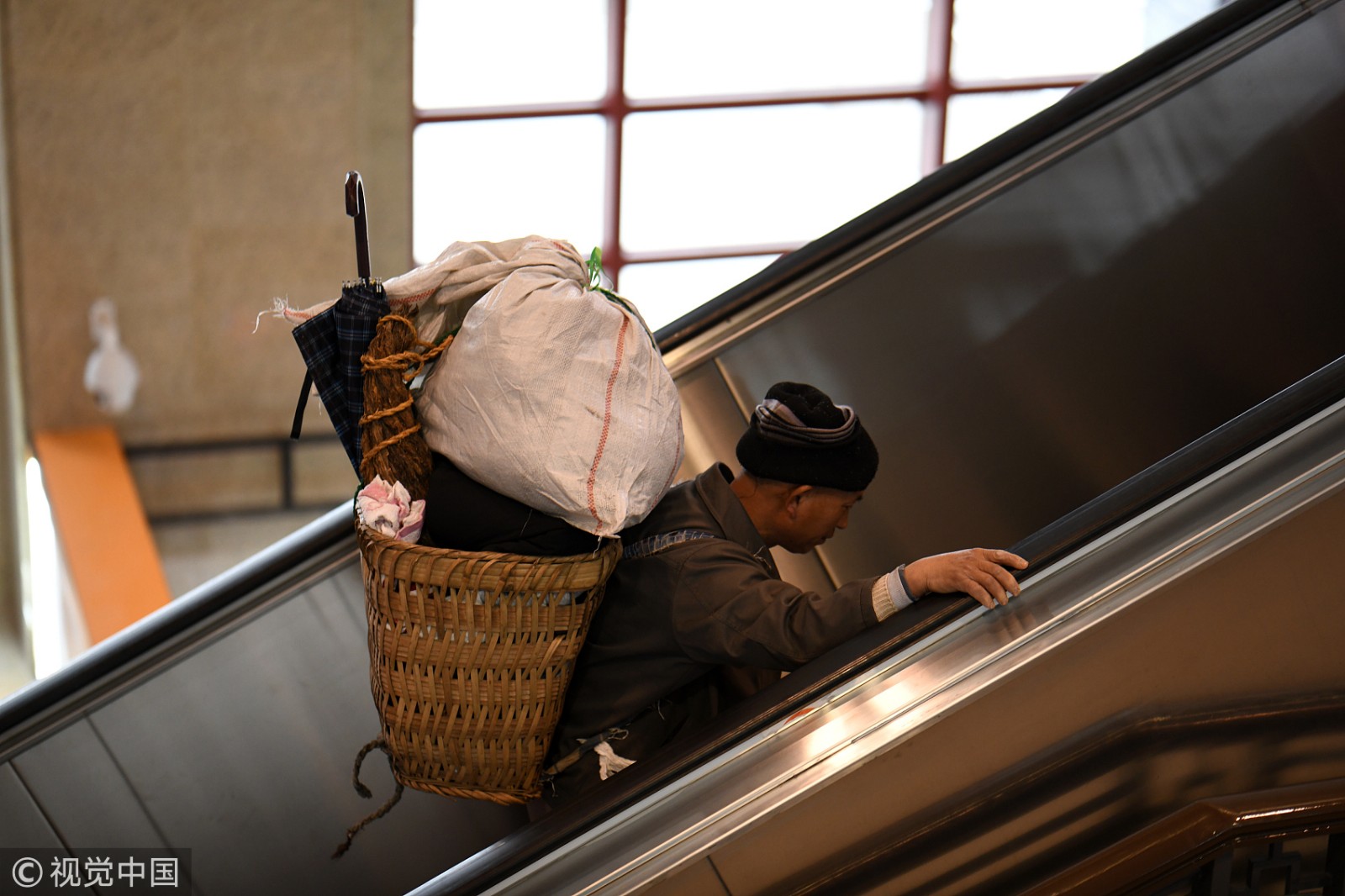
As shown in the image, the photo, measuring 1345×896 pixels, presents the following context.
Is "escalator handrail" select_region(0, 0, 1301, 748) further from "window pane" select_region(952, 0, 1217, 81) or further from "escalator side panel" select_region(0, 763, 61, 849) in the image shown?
"window pane" select_region(952, 0, 1217, 81)

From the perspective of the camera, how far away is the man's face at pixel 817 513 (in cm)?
205

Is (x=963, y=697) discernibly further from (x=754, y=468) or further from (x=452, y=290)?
(x=452, y=290)

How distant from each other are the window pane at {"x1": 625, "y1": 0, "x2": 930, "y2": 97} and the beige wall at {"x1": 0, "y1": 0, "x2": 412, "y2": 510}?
1.44 meters

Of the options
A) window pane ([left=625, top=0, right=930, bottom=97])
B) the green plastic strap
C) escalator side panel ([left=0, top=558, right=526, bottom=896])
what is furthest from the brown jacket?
window pane ([left=625, top=0, right=930, bottom=97])

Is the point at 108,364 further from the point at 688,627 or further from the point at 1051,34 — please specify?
the point at 1051,34

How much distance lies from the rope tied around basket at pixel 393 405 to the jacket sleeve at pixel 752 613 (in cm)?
40

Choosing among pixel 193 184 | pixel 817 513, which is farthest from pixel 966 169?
pixel 193 184

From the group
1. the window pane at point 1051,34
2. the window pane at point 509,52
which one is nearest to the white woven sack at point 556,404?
the window pane at point 509,52

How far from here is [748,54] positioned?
6574 millimetres

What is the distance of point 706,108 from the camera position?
6477mm

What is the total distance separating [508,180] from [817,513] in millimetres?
4757

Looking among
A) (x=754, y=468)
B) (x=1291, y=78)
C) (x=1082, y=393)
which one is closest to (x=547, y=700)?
(x=754, y=468)

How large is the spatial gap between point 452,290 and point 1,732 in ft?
4.65

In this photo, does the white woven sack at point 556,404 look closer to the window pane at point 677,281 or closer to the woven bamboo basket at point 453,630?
the woven bamboo basket at point 453,630
